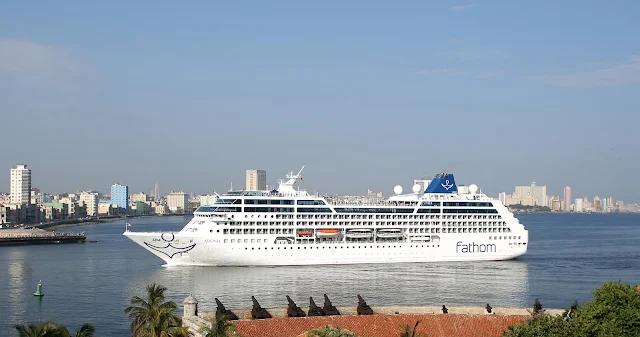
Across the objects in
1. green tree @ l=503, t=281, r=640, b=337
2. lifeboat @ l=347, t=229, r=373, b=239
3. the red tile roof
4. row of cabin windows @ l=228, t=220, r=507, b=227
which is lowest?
the red tile roof

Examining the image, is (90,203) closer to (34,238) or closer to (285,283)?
(34,238)

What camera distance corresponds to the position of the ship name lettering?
1975 inches

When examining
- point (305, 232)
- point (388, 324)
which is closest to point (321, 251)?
point (305, 232)

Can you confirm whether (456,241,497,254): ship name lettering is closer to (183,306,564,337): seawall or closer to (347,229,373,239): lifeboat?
(347,229,373,239): lifeboat

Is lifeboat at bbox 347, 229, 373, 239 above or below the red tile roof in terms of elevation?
above

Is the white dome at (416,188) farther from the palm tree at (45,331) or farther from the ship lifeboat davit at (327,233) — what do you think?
the palm tree at (45,331)

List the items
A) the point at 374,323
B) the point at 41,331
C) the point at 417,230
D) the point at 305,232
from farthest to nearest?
the point at 417,230 < the point at 305,232 < the point at 374,323 < the point at 41,331

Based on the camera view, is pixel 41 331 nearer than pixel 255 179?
Yes

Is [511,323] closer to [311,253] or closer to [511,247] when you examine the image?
[311,253]

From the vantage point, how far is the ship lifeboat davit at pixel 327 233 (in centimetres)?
4709

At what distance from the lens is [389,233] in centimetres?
4884

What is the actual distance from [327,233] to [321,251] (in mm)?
1240

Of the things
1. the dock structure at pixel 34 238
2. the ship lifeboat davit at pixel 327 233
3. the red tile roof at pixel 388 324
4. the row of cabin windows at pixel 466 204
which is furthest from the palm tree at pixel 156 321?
the dock structure at pixel 34 238

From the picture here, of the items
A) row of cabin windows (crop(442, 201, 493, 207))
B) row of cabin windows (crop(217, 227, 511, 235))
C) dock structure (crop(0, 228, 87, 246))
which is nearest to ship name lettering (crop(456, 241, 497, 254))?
row of cabin windows (crop(217, 227, 511, 235))
